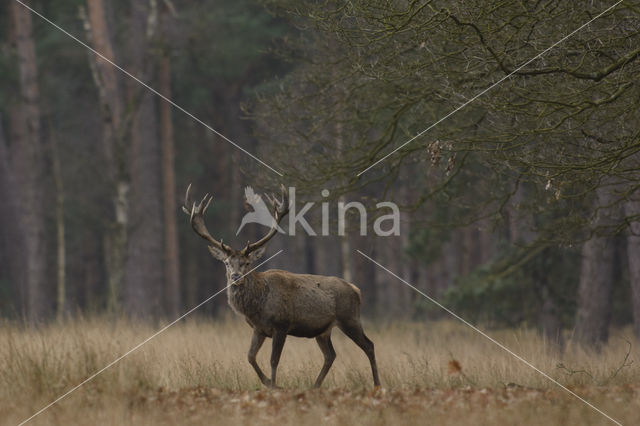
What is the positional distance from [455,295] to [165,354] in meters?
7.79

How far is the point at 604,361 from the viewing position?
10.5 meters

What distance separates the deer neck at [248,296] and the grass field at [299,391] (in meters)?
0.74

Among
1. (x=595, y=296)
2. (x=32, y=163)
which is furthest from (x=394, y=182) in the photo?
(x=32, y=163)

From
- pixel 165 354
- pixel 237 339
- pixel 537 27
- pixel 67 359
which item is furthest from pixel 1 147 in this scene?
pixel 537 27

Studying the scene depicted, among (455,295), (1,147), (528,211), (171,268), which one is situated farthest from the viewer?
(1,147)

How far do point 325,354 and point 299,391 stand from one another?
115 centimetres

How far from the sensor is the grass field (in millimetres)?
7113

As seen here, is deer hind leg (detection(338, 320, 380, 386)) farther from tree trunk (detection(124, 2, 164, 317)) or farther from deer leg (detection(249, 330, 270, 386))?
tree trunk (detection(124, 2, 164, 317))

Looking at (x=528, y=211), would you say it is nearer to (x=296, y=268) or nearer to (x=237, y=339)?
(x=237, y=339)

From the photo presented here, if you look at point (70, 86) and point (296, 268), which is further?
point (70, 86)

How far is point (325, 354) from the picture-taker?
9578 mm

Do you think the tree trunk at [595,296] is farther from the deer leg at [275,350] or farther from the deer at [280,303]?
the deer leg at [275,350]

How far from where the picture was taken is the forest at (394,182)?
7.88 metres

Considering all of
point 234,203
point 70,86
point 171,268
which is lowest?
point 171,268
